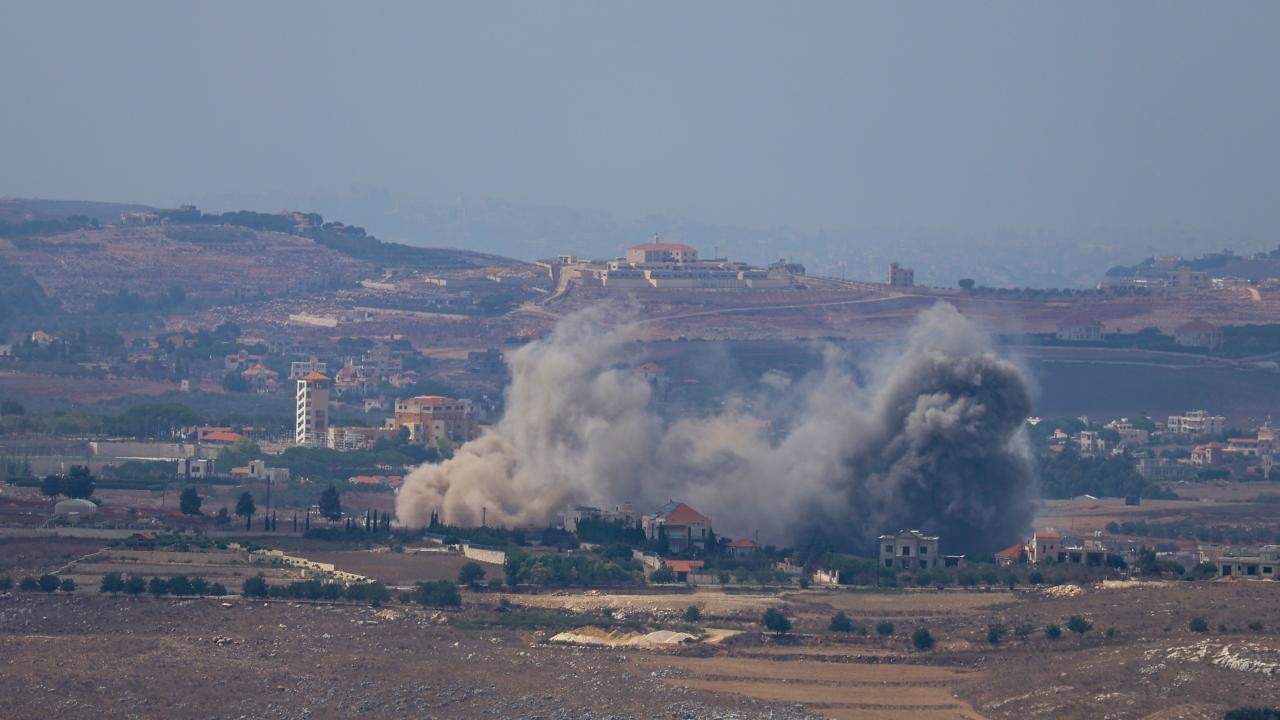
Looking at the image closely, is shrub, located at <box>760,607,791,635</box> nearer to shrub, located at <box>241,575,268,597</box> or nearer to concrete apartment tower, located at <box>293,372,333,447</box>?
shrub, located at <box>241,575,268,597</box>

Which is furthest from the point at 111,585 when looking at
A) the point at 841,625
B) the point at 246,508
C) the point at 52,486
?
the point at 52,486

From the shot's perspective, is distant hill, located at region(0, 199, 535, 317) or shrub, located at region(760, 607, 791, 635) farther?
distant hill, located at region(0, 199, 535, 317)

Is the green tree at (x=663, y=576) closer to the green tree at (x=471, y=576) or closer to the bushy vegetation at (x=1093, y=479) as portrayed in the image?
the green tree at (x=471, y=576)

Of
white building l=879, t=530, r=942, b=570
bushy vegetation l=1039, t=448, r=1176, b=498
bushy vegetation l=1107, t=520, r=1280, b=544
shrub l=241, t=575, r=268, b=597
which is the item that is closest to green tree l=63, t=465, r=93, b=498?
shrub l=241, t=575, r=268, b=597

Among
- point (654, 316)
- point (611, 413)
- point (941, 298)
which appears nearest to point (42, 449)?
point (611, 413)

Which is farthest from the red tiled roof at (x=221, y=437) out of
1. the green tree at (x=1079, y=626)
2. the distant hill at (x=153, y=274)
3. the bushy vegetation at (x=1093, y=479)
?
the distant hill at (x=153, y=274)

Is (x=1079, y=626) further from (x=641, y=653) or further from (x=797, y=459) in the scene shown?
(x=797, y=459)
